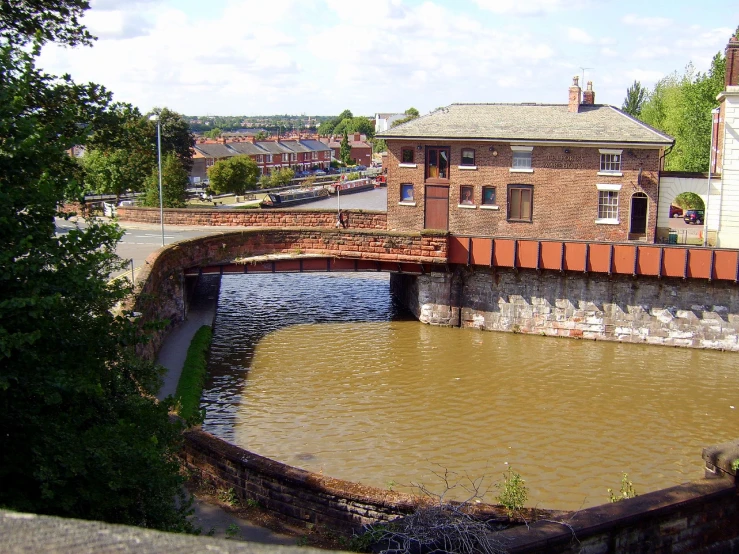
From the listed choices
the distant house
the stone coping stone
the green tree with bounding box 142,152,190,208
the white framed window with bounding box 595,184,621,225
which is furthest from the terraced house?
the stone coping stone

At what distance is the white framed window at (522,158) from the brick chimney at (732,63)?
880 cm

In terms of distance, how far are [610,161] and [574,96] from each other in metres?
4.64

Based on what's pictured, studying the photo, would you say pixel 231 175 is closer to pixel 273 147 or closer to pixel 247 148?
pixel 247 148

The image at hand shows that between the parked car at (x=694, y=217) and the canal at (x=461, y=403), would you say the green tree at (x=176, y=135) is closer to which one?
the canal at (x=461, y=403)

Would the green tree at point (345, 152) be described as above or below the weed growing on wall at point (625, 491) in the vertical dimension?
above

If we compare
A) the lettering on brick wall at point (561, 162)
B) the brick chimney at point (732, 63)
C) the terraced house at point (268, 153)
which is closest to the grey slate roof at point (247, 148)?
the terraced house at point (268, 153)

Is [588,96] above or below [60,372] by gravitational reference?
above

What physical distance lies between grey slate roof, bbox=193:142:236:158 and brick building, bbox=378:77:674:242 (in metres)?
66.1

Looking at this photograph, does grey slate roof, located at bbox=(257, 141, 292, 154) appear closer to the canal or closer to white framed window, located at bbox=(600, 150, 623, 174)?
the canal

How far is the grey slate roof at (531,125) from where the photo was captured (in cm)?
3144

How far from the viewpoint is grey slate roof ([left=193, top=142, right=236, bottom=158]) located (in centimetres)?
9828

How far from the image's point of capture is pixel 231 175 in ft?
232

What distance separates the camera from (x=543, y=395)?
22.8m

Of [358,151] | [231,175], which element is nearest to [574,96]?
[231,175]
